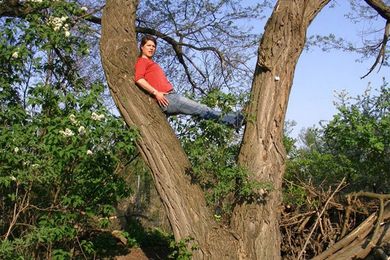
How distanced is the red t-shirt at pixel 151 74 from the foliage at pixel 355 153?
327 cm

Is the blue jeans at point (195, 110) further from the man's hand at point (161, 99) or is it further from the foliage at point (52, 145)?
the foliage at point (52, 145)

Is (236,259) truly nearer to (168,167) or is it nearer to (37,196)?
(168,167)

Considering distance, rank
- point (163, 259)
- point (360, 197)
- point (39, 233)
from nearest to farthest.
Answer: point (39, 233)
point (360, 197)
point (163, 259)

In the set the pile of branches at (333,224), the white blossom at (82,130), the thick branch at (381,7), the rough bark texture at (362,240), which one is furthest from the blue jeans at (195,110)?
the thick branch at (381,7)

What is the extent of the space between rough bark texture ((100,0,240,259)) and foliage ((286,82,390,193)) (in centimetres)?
302

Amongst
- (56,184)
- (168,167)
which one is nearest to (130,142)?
(168,167)

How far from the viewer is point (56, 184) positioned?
6285mm

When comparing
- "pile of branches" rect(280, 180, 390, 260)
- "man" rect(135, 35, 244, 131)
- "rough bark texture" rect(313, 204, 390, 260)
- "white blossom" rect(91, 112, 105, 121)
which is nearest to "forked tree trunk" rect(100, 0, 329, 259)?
"man" rect(135, 35, 244, 131)

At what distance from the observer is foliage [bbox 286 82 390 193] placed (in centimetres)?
873

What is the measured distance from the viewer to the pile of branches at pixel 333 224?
7.10 metres

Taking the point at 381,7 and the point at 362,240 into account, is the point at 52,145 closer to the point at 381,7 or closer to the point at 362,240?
the point at 362,240

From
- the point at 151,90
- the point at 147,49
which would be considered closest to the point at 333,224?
the point at 151,90

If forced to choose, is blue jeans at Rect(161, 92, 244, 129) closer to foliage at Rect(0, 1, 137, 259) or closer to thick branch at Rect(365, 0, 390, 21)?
foliage at Rect(0, 1, 137, 259)

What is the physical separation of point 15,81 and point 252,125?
102 inches
